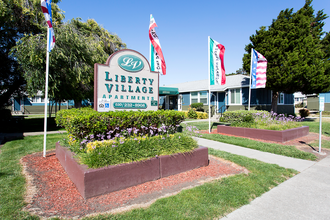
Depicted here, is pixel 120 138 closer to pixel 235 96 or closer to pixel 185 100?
pixel 235 96

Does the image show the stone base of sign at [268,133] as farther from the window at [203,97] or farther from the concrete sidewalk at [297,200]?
the window at [203,97]

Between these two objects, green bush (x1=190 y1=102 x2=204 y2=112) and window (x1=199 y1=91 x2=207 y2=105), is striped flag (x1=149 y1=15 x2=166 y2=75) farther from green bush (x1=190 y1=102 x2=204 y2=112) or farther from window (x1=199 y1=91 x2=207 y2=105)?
window (x1=199 y1=91 x2=207 y2=105)

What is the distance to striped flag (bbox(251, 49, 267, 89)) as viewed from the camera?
12.7 metres

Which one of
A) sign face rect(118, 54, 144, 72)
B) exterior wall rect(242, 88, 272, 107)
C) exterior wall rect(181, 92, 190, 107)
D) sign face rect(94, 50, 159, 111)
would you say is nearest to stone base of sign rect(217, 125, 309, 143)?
sign face rect(94, 50, 159, 111)

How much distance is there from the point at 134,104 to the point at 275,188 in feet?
13.1

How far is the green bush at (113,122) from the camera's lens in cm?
421

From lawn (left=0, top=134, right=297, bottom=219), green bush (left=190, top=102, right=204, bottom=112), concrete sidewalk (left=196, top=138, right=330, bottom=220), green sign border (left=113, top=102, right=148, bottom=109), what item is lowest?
concrete sidewalk (left=196, top=138, right=330, bottom=220)

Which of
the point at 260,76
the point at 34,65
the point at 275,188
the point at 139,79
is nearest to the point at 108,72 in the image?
the point at 139,79

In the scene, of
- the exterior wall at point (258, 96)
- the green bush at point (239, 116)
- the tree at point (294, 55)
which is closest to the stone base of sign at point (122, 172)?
the green bush at point (239, 116)

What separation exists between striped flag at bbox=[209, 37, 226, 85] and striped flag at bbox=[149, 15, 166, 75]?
3.33m

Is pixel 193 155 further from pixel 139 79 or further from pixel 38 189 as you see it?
pixel 38 189

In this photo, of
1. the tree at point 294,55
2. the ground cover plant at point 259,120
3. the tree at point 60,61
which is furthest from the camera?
the tree at point 294,55

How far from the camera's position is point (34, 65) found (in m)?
9.76

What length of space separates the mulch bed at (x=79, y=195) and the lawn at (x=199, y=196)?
0.18 meters
